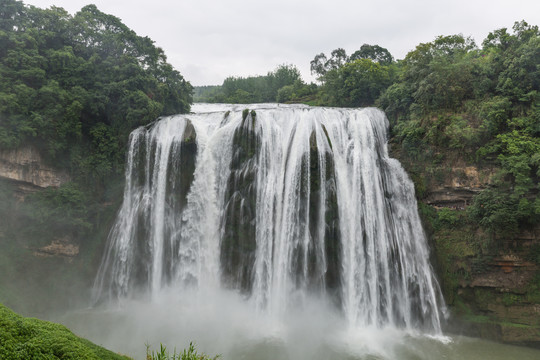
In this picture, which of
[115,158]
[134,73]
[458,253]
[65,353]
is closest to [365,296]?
[458,253]

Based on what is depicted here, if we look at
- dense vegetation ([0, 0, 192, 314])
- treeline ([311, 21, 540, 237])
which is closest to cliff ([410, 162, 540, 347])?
treeline ([311, 21, 540, 237])

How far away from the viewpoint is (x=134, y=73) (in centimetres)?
2033

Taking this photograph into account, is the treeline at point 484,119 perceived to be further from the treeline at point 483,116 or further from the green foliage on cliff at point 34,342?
the green foliage on cliff at point 34,342

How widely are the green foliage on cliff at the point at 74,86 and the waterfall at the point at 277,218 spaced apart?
1.75 m

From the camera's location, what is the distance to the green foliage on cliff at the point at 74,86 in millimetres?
16562

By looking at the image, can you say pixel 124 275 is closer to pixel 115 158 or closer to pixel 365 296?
pixel 115 158

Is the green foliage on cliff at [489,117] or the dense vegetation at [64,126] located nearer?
the green foliage on cliff at [489,117]

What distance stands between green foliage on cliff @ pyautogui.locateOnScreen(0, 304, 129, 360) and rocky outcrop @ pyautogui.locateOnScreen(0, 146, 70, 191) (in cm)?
1365

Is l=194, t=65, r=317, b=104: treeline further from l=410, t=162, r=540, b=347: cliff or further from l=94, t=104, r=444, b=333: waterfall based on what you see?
l=410, t=162, r=540, b=347: cliff

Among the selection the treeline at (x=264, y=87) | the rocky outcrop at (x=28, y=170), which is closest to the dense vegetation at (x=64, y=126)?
the rocky outcrop at (x=28, y=170)

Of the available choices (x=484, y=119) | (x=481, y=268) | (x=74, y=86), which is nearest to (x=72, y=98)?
(x=74, y=86)

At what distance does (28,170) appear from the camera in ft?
55.9

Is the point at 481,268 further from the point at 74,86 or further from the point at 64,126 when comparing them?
the point at 74,86

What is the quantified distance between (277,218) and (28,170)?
14.4 meters
